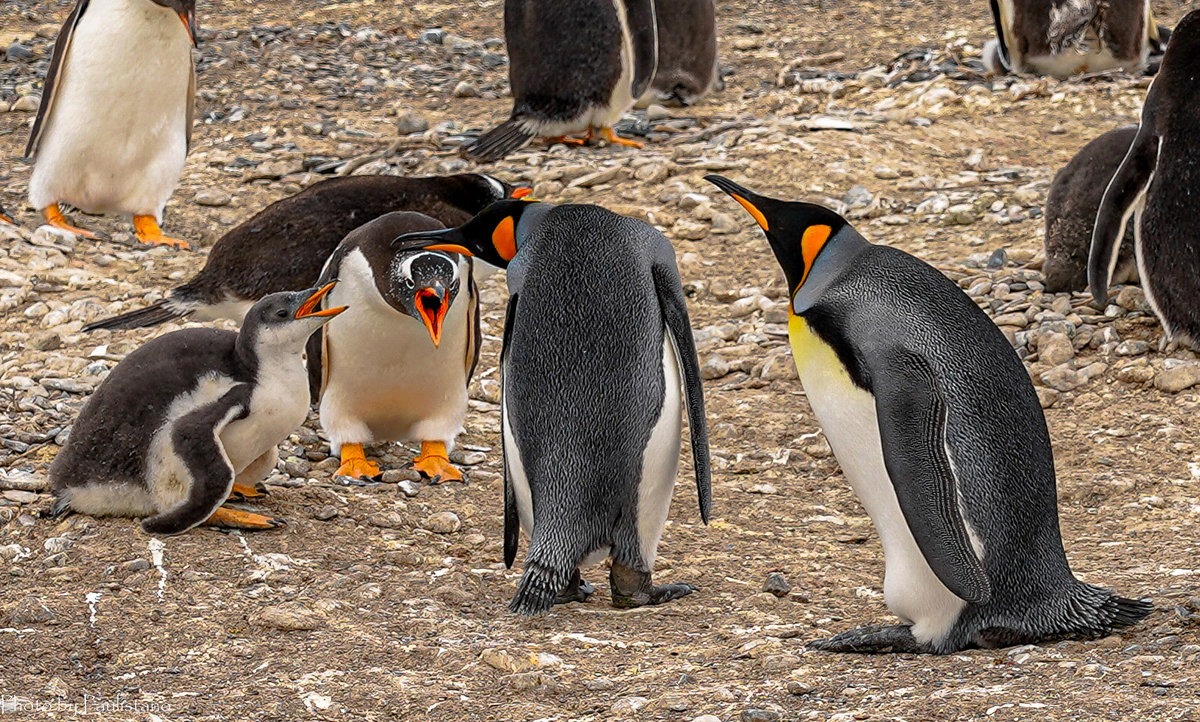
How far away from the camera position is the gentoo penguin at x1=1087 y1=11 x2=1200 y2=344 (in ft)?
16.9

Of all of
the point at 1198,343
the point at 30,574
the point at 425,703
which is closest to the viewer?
the point at 425,703

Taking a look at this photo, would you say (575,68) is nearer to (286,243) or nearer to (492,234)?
(286,243)

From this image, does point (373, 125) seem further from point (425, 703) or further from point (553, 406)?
point (425, 703)

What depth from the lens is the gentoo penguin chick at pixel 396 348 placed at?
4.33m

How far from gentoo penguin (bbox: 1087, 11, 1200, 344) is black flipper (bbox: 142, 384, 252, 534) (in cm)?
304

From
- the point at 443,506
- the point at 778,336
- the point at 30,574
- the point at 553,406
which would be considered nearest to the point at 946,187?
the point at 778,336

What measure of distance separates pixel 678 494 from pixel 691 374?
1201 mm

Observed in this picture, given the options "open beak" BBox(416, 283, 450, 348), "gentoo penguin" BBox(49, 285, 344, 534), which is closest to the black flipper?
"gentoo penguin" BBox(49, 285, 344, 534)

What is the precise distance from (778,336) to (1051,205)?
117cm

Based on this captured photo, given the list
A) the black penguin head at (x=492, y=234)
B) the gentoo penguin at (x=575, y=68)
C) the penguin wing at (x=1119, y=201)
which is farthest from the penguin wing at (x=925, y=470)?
the gentoo penguin at (x=575, y=68)

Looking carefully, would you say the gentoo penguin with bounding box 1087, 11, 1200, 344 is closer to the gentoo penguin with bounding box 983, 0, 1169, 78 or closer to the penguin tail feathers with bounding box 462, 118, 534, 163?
the penguin tail feathers with bounding box 462, 118, 534, 163

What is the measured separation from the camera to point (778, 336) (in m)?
5.97

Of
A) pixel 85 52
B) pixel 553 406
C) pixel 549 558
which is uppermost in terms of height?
pixel 85 52

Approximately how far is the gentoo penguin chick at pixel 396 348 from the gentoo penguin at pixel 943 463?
1.48 meters
